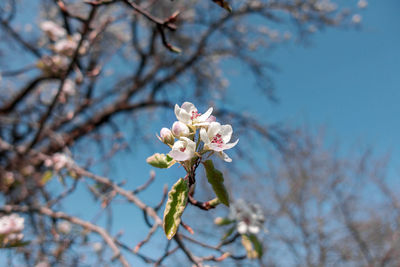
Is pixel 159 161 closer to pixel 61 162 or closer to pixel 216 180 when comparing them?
pixel 216 180

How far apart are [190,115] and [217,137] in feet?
0.29

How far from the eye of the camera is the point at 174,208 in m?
0.66

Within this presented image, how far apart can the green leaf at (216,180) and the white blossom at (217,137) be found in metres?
0.05

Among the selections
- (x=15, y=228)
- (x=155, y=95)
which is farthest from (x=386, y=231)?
Result: (x=15, y=228)

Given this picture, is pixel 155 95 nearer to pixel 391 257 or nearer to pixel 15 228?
pixel 15 228

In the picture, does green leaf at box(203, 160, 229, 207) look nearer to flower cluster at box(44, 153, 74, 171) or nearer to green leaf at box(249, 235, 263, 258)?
green leaf at box(249, 235, 263, 258)

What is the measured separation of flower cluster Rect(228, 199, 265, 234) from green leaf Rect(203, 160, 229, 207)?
2.29ft

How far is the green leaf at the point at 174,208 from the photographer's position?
0.64m

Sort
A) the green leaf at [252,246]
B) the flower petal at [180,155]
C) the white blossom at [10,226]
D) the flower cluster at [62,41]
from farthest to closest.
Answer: the flower cluster at [62,41] → the green leaf at [252,246] → the white blossom at [10,226] → the flower petal at [180,155]

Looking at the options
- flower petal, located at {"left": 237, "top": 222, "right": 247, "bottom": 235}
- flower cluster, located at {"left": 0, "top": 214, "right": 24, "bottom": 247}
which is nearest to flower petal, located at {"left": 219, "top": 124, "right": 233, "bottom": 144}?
flower petal, located at {"left": 237, "top": 222, "right": 247, "bottom": 235}

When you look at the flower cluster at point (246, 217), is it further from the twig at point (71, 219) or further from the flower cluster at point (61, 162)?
the flower cluster at point (61, 162)

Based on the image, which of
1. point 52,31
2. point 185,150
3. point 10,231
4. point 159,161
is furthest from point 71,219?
point 52,31

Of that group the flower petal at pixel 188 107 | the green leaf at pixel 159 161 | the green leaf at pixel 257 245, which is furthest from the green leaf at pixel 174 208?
the green leaf at pixel 257 245

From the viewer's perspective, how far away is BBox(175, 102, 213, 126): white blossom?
669 mm
